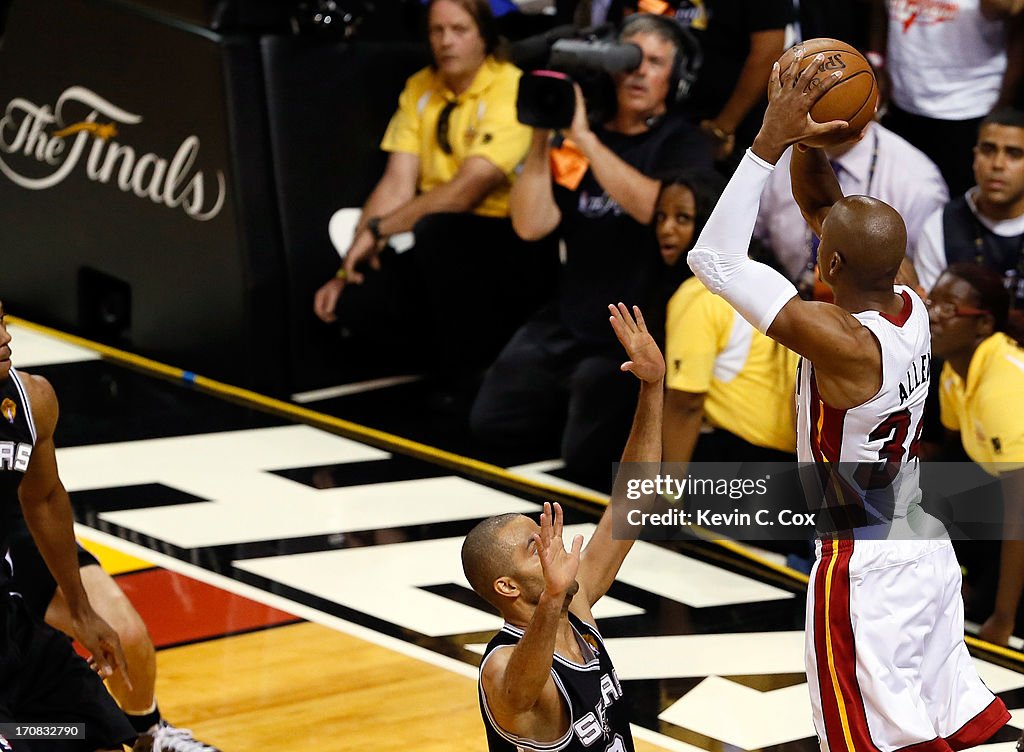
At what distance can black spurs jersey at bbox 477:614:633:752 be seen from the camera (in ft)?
11.2

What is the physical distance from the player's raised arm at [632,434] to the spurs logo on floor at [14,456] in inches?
47.1

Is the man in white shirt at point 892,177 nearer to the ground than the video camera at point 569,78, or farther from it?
nearer to the ground

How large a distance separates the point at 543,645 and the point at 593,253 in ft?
12.9

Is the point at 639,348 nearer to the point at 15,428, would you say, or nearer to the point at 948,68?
the point at 15,428

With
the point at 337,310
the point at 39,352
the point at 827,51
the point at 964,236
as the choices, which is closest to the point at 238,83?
the point at 337,310

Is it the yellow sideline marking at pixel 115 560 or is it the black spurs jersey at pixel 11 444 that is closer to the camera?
the black spurs jersey at pixel 11 444

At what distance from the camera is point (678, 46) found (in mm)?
6762

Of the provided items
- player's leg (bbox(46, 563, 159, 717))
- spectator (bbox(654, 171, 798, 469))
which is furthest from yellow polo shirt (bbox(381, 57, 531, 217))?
player's leg (bbox(46, 563, 159, 717))

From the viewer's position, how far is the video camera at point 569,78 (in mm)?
6664

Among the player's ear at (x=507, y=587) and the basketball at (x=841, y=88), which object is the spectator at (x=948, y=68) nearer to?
the basketball at (x=841, y=88)

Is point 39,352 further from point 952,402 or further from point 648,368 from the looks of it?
point 648,368

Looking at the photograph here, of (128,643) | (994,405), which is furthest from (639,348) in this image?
(994,405)

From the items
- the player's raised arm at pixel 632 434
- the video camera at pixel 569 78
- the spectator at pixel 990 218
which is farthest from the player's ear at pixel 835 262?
the video camera at pixel 569 78

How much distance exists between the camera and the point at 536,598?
11.2 ft
